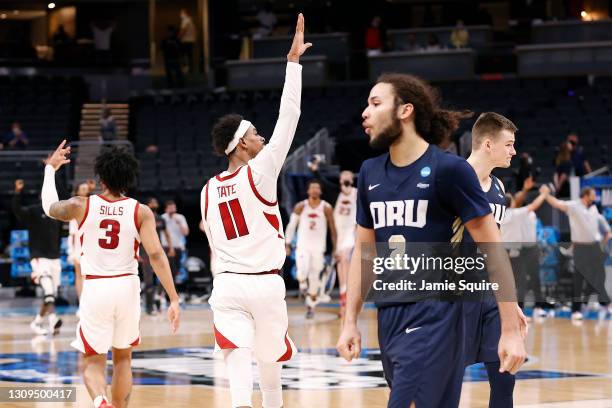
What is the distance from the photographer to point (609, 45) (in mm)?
31219

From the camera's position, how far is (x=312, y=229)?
19578 mm

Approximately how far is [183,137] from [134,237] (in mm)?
23098

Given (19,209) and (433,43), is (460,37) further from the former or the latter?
(19,209)

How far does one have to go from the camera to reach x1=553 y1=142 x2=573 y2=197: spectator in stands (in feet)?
77.3

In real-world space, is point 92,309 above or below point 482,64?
below

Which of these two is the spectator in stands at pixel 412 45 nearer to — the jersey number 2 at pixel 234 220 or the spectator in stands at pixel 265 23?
the spectator in stands at pixel 265 23

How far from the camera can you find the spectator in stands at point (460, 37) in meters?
32.9

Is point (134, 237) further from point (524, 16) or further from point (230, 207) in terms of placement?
point (524, 16)

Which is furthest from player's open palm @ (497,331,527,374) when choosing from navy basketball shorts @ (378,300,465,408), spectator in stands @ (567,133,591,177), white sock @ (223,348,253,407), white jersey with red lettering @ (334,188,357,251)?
spectator in stands @ (567,133,591,177)

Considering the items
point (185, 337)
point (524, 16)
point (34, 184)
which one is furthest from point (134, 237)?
point (524, 16)

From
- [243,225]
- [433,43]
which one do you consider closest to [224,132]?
[243,225]

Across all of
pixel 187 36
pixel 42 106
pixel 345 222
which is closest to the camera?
pixel 345 222

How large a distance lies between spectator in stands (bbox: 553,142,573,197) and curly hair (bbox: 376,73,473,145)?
18501 millimetres

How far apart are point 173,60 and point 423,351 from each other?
103 ft
